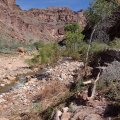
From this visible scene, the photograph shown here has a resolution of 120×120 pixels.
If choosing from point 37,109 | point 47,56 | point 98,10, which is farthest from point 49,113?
point 47,56

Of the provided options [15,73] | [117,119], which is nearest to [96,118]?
[117,119]

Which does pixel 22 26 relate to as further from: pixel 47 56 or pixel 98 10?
pixel 98 10

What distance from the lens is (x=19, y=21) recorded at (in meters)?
150

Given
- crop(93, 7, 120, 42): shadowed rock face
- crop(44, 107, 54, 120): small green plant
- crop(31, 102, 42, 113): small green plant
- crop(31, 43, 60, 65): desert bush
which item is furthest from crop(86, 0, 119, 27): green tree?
crop(44, 107, 54, 120): small green plant

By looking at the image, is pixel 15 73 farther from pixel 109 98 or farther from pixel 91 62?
pixel 109 98

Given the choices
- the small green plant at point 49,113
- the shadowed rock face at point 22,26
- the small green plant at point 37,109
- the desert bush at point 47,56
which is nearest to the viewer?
the small green plant at point 49,113

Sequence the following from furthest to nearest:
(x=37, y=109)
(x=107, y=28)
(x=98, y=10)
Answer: (x=107, y=28) → (x=98, y=10) → (x=37, y=109)

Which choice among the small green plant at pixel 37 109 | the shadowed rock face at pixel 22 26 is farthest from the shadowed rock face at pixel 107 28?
the shadowed rock face at pixel 22 26

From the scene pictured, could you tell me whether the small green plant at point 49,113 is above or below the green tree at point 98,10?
below

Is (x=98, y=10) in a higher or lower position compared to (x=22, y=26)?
lower

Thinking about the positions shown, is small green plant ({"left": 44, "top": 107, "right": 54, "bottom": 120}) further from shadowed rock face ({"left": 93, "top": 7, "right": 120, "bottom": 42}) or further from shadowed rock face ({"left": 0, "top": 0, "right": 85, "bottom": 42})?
shadowed rock face ({"left": 0, "top": 0, "right": 85, "bottom": 42})

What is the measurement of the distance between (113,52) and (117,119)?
8188mm

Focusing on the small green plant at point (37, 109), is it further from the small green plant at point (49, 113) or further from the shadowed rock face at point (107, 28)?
the shadowed rock face at point (107, 28)

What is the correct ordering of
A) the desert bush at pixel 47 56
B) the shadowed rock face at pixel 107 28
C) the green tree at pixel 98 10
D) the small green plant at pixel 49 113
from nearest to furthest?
the small green plant at pixel 49 113, the green tree at pixel 98 10, the shadowed rock face at pixel 107 28, the desert bush at pixel 47 56
